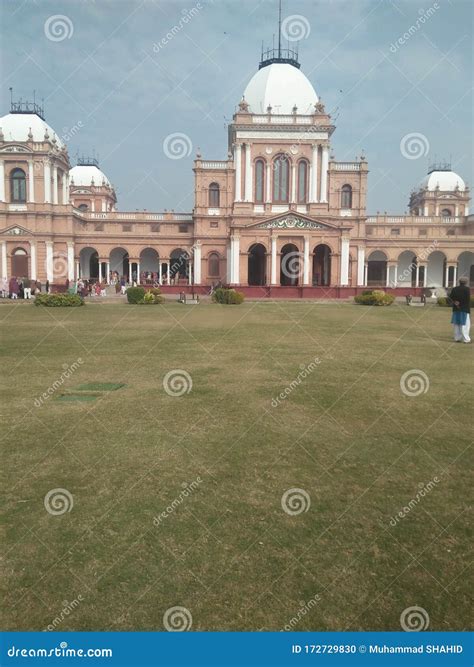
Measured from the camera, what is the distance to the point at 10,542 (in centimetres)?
358

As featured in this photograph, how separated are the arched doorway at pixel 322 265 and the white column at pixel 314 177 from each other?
4.54 meters

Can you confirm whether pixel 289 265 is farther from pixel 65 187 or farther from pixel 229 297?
pixel 65 187

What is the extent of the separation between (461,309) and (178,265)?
35114 millimetres

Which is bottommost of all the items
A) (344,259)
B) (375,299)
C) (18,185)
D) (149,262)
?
(375,299)

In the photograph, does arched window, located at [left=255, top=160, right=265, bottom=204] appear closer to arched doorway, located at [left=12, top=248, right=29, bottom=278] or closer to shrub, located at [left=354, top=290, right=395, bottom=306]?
shrub, located at [left=354, top=290, right=395, bottom=306]

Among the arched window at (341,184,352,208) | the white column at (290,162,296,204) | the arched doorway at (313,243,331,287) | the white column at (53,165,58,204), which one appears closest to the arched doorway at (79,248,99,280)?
the white column at (53,165,58,204)

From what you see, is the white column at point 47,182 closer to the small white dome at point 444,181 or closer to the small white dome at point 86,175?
the small white dome at point 86,175

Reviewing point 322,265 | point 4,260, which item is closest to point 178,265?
point 322,265

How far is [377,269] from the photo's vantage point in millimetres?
47469

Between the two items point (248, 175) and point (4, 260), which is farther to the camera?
point (248, 175)

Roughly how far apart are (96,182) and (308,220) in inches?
1306

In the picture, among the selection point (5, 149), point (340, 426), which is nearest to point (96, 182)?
point (5, 149)

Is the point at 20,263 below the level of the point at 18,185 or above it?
below

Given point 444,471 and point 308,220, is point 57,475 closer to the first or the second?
point 444,471
